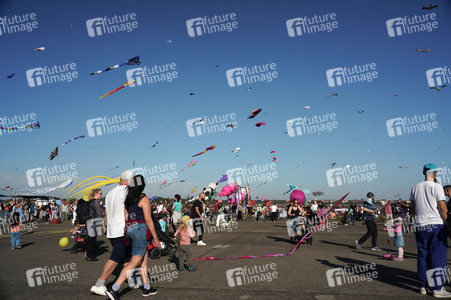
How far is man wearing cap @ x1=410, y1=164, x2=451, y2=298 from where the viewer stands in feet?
16.3

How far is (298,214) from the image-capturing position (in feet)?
39.2

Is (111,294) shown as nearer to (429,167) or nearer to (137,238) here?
(137,238)

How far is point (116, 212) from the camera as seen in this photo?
5.23 meters

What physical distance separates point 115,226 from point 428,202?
17.2 ft

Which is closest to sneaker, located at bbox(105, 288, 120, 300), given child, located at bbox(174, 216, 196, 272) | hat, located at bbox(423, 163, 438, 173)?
child, located at bbox(174, 216, 196, 272)

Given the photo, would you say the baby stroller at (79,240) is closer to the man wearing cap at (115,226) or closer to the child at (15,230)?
the child at (15,230)

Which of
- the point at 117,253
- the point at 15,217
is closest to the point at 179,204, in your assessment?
the point at 15,217

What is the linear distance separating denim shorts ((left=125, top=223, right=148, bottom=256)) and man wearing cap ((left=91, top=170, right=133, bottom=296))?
0.21m

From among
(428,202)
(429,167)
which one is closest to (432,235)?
(428,202)

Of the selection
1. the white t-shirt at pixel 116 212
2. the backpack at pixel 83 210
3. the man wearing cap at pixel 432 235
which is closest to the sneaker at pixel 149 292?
the white t-shirt at pixel 116 212

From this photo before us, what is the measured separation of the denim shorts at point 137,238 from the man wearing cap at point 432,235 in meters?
4.57

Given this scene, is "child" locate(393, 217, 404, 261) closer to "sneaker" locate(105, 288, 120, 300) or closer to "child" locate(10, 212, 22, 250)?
"sneaker" locate(105, 288, 120, 300)

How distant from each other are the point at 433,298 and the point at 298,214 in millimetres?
7094

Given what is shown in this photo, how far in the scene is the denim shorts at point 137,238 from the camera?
5.00 metres
